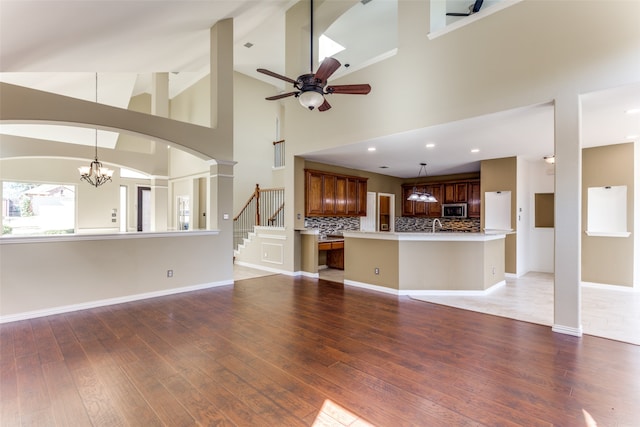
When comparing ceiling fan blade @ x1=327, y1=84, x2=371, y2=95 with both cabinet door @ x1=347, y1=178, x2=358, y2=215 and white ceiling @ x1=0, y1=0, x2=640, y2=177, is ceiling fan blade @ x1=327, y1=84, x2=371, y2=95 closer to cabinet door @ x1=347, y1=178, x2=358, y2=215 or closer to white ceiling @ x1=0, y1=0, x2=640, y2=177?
white ceiling @ x1=0, y1=0, x2=640, y2=177

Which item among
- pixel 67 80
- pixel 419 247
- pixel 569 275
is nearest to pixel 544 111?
pixel 569 275

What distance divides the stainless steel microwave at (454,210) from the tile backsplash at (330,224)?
2.58 meters

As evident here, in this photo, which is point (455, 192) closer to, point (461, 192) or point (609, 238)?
point (461, 192)

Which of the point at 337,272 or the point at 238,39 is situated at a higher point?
the point at 238,39

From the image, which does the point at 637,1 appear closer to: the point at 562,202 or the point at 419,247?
the point at 562,202

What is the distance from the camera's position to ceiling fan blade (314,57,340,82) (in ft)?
10.1

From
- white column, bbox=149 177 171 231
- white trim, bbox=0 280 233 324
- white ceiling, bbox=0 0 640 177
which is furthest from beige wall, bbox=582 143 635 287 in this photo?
white column, bbox=149 177 171 231

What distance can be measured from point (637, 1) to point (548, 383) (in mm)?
3690

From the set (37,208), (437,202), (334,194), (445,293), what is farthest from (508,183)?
(37,208)

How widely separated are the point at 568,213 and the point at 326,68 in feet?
10.2

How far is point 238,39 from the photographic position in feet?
22.7

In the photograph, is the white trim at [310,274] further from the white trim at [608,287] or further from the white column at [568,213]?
the white trim at [608,287]

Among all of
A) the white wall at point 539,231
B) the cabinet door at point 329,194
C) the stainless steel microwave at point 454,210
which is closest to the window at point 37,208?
the cabinet door at point 329,194

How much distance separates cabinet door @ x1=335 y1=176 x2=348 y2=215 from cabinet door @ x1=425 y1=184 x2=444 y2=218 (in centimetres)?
303
